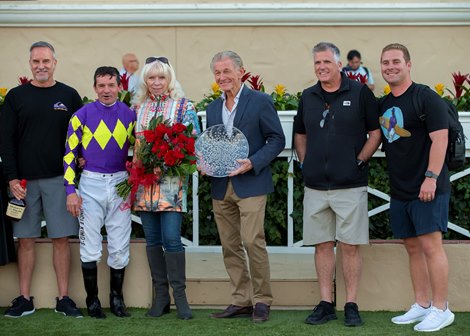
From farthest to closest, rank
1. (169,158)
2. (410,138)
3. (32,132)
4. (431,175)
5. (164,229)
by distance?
(32,132) → (164,229) → (169,158) → (410,138) → (431,175)

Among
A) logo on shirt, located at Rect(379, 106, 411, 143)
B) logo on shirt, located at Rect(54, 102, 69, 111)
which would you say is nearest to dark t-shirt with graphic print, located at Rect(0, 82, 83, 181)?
logo on shirt, located at Rect(54, 102, 69, 111)

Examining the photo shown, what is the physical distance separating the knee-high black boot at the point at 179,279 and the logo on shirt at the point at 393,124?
65.5 inches

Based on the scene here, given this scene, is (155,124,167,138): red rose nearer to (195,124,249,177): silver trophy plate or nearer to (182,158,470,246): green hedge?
(195,124,249,177): silver trophy plate

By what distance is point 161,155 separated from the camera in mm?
6445

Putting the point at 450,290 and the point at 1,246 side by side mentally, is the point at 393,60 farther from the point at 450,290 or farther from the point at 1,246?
the point at 1,246

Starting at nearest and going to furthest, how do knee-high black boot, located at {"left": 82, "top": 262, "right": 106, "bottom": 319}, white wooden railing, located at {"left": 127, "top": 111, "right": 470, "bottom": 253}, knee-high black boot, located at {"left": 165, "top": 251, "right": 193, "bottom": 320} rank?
knee-high black boot, located at {"left": 165, "top": 251, "right": 193, "bottom": 320}, knee-high black boot, located at {"left": 82, "top": 262, "right": 106, "bottom": 319}, white wooden railing, located at {"left": 127, "top": 111, "right": 470, "bottom": 253}

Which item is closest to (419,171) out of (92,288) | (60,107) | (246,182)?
(246,182)

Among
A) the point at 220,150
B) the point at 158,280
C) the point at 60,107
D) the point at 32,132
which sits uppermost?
the point at 60,107

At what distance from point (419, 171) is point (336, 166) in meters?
0.56

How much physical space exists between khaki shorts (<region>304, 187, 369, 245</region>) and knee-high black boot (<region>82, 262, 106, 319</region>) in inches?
60.9

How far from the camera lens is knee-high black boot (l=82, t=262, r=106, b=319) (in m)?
6.77

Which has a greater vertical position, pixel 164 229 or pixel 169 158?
pixel 169 158

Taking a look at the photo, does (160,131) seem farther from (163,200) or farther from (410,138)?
(410,138)

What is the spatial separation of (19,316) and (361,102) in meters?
2.90
